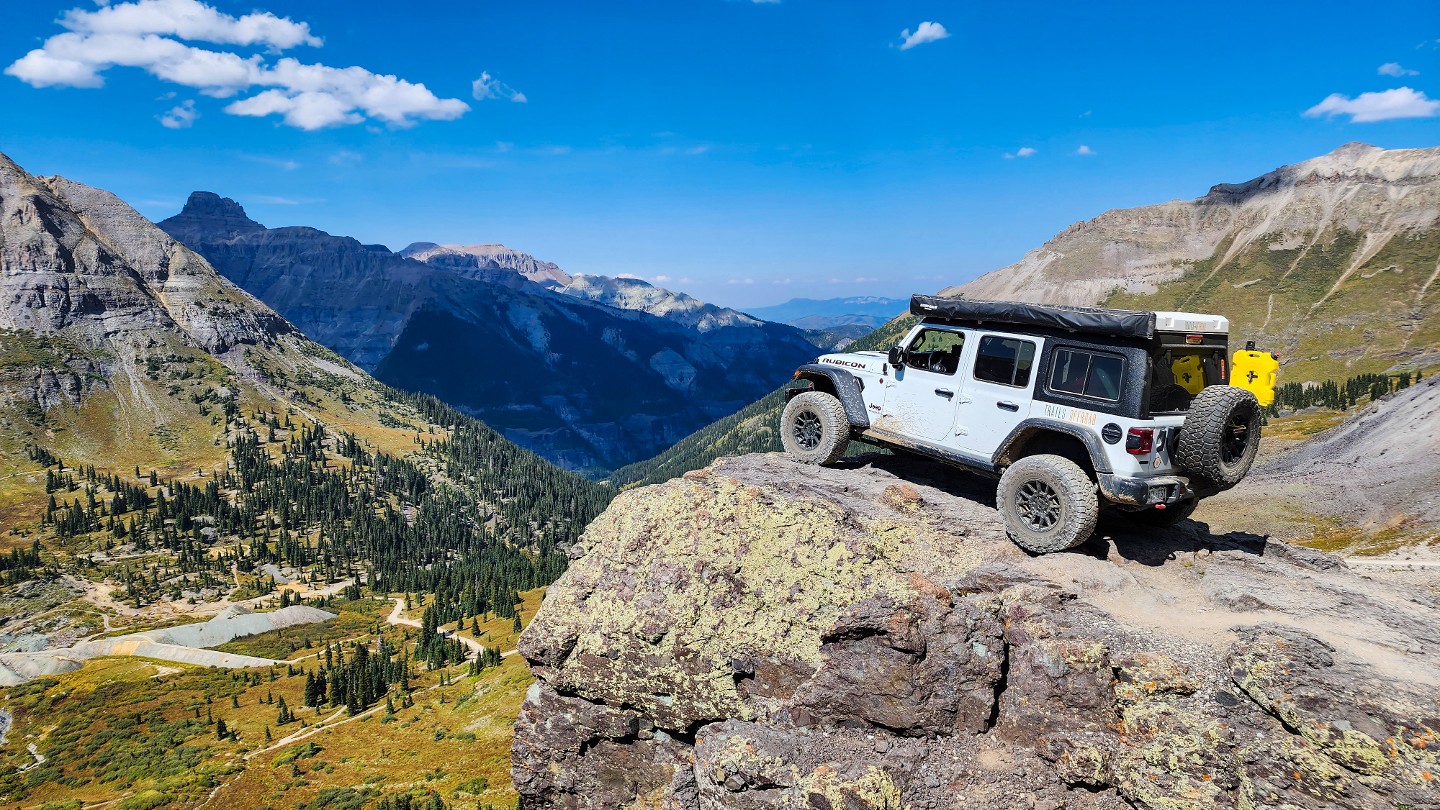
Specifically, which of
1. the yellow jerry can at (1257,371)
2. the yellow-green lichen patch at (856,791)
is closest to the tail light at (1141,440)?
the yellow jerry can at (1257,371)

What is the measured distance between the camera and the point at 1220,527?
37000mm

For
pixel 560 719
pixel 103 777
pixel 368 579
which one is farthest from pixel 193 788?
pixel 368 579

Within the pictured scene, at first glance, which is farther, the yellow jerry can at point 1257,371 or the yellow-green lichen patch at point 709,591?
the yellow jerry can at point 1257,371

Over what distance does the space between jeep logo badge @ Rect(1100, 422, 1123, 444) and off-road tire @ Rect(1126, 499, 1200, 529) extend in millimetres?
3143

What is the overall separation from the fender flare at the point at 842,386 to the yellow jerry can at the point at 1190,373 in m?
7.00

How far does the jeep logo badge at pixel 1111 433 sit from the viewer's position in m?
12.9

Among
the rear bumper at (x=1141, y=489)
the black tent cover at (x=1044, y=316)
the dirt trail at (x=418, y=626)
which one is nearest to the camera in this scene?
the black tent cover at (x=1044, y=316)

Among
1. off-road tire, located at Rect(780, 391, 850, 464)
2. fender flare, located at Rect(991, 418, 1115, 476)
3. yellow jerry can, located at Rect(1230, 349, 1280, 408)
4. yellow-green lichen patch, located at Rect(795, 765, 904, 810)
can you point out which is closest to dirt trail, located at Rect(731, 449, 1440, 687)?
off-road tire, located at Rect(780, 391, 850, 464)

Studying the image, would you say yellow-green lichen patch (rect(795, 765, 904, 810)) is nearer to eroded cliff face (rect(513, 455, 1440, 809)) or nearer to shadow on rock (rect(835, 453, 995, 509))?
eroded cliff face (rect(513, 455, 1440, 809))

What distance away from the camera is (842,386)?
59.9 feet

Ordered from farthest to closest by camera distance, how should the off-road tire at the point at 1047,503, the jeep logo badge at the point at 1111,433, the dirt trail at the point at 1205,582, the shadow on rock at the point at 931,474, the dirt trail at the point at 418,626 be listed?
the dirt trail at the point at 418,626 < the shadow on rock at the point at 931,474 < the off-road tire at the point at 1047,503 < the jeep logo badge at the point at 1111,433 < the dirt trail at the point at 1205,582

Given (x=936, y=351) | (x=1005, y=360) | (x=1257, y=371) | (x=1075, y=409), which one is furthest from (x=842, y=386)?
(x=1257, y=371)

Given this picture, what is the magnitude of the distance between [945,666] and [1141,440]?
19.4 feet

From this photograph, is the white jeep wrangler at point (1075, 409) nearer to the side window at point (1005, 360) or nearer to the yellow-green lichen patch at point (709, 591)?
the side window at point (1005, 360)
